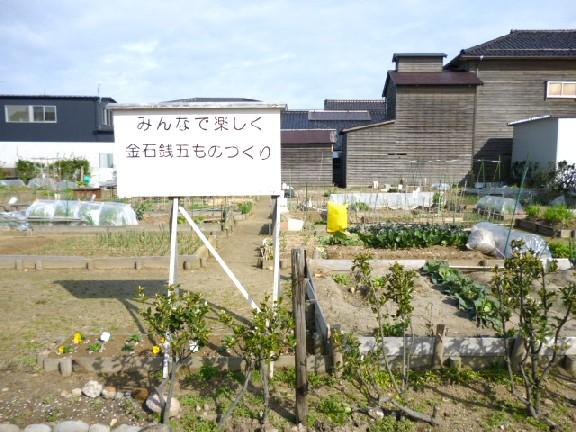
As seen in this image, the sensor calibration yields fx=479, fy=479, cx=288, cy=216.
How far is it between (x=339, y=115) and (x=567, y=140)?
1660cm

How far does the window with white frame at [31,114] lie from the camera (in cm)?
3219

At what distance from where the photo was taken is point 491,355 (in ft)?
14.1

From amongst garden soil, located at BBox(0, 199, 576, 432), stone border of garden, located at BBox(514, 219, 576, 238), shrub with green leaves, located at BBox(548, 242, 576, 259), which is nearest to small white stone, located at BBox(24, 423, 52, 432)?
garden soil, located at BBox(0, 199, 576, 432)

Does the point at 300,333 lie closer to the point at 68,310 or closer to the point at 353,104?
the point at 68,310

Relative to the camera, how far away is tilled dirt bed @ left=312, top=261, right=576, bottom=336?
5055 mm

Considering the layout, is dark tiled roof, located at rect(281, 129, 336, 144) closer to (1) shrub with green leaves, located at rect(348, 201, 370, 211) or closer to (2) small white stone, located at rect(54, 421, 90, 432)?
(1) shrub with green leaves, located at rect(348, 201, 370, 211)

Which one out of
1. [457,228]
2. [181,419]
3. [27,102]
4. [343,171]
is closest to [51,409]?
[181,419]

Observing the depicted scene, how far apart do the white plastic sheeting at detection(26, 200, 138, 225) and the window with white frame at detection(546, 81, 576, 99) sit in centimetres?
2325

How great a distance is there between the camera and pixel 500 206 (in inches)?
554

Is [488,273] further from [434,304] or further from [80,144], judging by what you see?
[80,144]

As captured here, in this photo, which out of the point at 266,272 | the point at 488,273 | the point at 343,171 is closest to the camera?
the point at 488,273

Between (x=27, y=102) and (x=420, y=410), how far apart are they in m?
35.3

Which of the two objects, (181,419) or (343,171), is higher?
(343,171)

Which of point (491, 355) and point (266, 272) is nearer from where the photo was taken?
point (491, 355)
